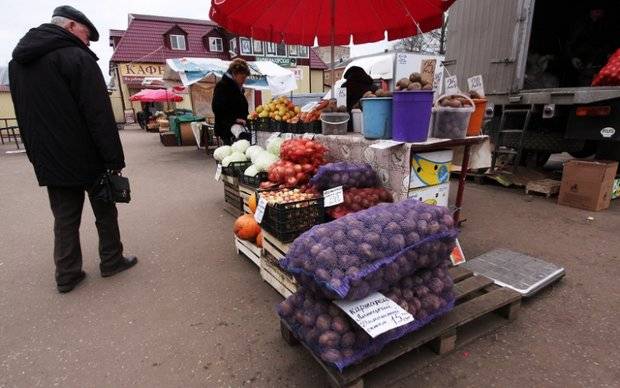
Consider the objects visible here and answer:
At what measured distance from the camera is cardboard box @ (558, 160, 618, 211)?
436 cm

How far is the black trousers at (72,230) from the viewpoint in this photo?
108 inches

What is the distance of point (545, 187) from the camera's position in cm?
500

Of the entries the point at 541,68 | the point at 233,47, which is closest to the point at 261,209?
the point at 541,68

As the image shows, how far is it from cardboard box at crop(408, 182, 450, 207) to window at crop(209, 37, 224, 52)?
26677 millimetres

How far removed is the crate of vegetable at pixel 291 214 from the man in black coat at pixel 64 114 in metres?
1.39

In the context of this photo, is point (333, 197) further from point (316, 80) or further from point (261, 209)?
point (316, 80)

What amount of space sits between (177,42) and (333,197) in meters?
26.8

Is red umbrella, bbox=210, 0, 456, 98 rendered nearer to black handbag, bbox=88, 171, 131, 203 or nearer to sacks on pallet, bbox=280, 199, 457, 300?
black handbag, bbox=88, 171, 131, 203

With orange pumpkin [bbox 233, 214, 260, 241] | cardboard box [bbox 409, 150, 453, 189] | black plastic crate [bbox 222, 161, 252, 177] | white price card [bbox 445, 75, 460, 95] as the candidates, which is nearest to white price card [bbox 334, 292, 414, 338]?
cardboard box [bbox 409, 150, 453, 189]

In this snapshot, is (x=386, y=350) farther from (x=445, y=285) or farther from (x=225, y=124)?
(x=225, y=124)

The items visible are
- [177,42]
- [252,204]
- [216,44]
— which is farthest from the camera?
[216,44]

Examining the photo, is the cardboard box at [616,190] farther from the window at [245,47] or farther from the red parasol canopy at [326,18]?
the window at [245,47]

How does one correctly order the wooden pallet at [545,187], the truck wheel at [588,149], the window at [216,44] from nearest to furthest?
the wooden pallet at [545,187]
the truck wheel at [588,149]
the window at [216,44]

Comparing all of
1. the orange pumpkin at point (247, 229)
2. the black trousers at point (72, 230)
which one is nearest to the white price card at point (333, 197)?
the orange pumpkin at point (247, 229)
